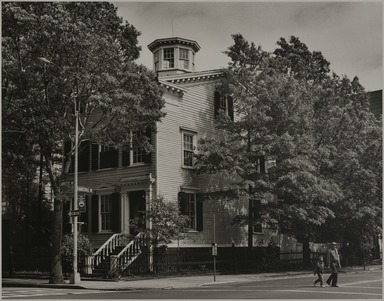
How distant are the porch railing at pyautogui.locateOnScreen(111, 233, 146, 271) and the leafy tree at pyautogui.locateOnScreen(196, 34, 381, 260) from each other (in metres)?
5.18

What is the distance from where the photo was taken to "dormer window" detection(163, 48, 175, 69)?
37500 mm

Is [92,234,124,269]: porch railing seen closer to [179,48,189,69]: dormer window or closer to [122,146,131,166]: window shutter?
[122,146,131,166]: window shutter

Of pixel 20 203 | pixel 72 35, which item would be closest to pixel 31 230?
pixel 20 203

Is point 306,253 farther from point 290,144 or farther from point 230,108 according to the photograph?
point 230,108

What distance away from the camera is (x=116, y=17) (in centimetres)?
2569

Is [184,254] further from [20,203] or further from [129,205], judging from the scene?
[20,203]

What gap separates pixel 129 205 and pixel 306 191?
9.25 metres

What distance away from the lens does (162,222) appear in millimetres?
26781

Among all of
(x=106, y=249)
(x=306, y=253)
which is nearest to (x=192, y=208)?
(x=106, y=249)

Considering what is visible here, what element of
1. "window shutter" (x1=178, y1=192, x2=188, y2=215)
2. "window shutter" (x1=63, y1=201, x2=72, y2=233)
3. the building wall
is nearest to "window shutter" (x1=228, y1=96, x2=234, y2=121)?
the building wall

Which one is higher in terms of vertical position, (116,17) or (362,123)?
(116,17)

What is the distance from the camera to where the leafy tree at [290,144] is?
1171 inches

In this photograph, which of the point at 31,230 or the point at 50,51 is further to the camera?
the point at 31,230

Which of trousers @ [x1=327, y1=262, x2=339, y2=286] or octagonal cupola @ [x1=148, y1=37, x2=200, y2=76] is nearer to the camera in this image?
trousers @ [x1=327, y1=262, x2=339, y2=286]
